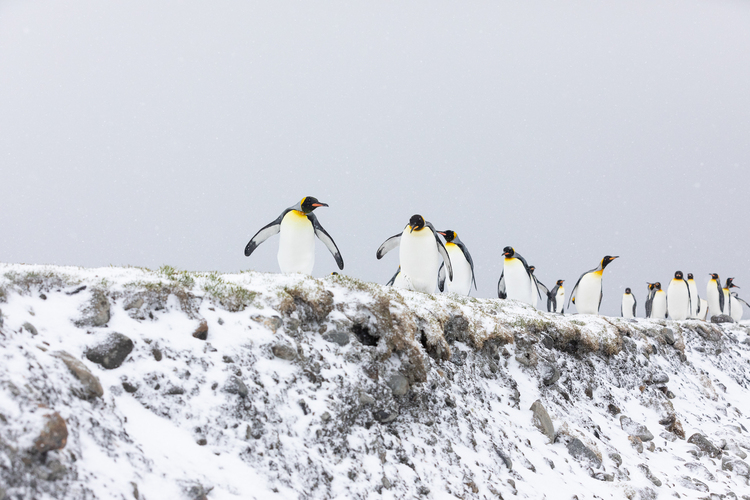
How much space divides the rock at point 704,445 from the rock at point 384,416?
6836 millimetres

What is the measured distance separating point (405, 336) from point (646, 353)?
8496mm

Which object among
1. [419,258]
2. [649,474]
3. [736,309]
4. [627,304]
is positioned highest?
[419,258]

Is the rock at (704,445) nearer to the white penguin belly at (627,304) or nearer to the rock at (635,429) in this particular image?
the rock at (635,429)

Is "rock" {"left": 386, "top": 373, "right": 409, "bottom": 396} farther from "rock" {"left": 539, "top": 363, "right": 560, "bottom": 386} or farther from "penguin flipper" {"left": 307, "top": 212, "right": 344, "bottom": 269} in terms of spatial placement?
"penguin flipper" {"left": 307, "top": 212, "right": 344, "bottom": 269}

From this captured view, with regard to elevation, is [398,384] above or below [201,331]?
below

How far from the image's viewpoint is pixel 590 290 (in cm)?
1788

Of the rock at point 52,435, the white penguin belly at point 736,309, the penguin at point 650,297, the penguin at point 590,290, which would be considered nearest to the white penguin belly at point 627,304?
the penguin at point 650,297

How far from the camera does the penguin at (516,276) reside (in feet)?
55.1

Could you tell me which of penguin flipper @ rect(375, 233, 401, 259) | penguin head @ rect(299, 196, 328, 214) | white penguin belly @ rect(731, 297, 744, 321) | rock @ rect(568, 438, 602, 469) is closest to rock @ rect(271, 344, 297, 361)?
rock @ rect(568, 438, 602, 469)

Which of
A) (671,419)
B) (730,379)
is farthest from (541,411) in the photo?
(730,379)

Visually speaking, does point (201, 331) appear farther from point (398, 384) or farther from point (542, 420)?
point (542, 420)

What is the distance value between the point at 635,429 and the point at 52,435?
9.01 meters

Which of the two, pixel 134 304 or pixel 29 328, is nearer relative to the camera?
pixel 29 328

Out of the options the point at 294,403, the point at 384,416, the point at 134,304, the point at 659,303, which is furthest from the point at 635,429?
the point at 659,303
